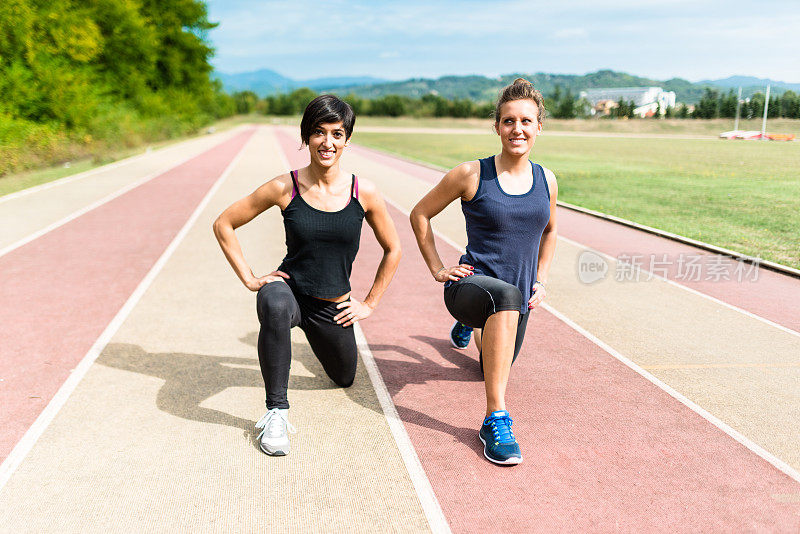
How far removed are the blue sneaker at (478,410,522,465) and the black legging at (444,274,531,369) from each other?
1.79 feet

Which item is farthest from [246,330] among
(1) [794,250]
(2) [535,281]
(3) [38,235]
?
(1) [794,250]

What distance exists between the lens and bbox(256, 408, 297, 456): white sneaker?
349 centimetres

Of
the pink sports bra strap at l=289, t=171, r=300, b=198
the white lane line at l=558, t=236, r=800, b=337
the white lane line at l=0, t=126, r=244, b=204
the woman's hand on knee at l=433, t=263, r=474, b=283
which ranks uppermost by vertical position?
the pink sports bra strap at l=289, t=171, r=300, b=198

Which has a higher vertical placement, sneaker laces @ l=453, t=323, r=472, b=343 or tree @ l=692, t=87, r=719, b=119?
tree @ l=692, t=87, r=719, b=119

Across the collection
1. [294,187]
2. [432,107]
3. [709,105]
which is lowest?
[294,187]

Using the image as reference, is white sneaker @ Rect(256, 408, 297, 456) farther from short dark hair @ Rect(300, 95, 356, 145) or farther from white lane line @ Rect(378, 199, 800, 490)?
white lane line @ Rect(378, 199, 800, 490)

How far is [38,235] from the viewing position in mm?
9836

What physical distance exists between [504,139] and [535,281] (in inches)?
36.0

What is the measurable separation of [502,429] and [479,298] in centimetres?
74

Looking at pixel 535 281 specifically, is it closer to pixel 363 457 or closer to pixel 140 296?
pixel 363 457

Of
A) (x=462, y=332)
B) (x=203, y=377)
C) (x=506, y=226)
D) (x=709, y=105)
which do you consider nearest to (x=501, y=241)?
(x=506, y=226)

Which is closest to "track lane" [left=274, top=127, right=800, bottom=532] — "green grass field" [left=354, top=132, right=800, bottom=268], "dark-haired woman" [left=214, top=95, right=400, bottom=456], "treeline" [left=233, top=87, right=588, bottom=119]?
"dark-haired woman" [left=214, top=95, right=400, bottom=456]

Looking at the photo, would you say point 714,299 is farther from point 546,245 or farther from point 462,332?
point 546,245

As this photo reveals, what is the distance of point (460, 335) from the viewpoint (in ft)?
16.9
